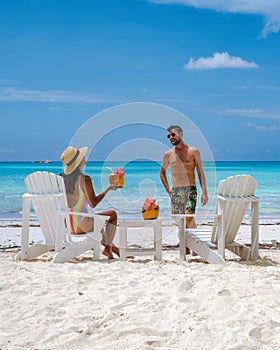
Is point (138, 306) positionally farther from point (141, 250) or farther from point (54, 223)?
point (54, 223)

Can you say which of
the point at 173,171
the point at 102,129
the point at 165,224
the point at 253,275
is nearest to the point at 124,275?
the point at 253,275

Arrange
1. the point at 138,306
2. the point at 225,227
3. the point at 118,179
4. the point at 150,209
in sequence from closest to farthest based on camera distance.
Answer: the point at 138,306 < the point at 118,179 < the point at 150,209 < the point at 225,227

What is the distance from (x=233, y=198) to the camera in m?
5.32

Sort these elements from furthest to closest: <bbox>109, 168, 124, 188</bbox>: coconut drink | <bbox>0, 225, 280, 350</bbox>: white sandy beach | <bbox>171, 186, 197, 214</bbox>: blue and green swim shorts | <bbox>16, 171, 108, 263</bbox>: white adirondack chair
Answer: <bbox>171, 186, 197, 214</bbox>: blue and green swim shorts, <bbox>16, 171, 108, 263</bbox>: white adirondack chair, <bbox>109, 168, 124, 188</bbox>: coconut drink, <bbox>0, 225, 280, 350</bbox>: white sandy beach

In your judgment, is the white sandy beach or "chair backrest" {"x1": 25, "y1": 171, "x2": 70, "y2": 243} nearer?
the white sandy beach

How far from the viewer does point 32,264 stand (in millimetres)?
4898

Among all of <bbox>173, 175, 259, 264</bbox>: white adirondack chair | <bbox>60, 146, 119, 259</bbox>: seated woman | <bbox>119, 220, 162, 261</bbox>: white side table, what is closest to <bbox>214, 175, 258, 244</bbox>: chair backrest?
<bbox>173, 175, 259, 264</bbox>: white adirondack chair

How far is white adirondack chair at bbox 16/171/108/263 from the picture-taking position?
513 centimetres

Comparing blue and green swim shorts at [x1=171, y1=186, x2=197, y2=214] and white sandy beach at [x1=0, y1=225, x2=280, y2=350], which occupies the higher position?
blue and green swim shorts at [x1=171, y1=186, x2=197, y2=214]

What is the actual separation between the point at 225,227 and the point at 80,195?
1602 mm

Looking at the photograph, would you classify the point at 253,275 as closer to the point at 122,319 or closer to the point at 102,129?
the point at 122,319

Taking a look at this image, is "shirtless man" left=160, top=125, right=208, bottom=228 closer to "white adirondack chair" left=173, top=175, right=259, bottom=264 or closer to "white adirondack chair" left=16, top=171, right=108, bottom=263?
"white adirondack chair" left=173, top=175, right=259, bottom=264

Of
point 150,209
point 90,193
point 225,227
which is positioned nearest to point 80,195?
point 90,193

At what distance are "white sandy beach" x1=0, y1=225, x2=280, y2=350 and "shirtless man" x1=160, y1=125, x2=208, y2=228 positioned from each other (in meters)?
1.05
